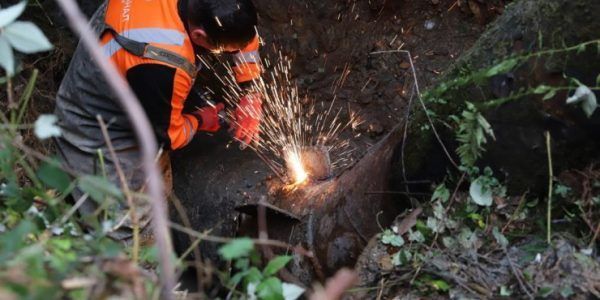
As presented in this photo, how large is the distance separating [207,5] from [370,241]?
1443 millimetres

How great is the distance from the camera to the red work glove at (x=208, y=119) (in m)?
3.63

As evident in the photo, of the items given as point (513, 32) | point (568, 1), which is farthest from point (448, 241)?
point (568, 1)

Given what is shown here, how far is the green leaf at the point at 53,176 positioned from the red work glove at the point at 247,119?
7.72ft

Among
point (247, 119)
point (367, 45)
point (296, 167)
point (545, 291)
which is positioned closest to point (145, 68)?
point (247, 119)

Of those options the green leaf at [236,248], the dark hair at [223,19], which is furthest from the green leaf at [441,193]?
the dark hair at [223,19]

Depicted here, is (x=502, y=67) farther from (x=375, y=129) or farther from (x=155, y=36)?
(x=375, y=129)

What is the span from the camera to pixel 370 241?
7.43 ft

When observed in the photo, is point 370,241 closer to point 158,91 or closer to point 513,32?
point 513,32

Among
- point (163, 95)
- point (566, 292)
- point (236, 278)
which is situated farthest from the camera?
point (163, 95)

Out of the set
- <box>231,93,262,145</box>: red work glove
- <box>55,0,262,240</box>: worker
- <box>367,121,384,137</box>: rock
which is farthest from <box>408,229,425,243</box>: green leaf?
<box>367,121,384,137</box>: rock

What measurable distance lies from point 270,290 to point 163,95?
184cm

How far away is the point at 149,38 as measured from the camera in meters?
2.86

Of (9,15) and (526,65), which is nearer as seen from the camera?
(9,15)

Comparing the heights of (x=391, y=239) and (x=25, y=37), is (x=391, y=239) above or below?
below
